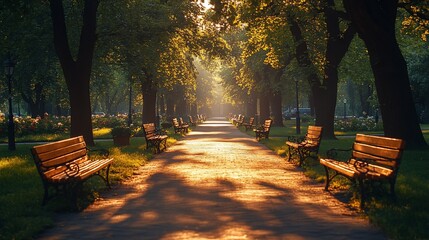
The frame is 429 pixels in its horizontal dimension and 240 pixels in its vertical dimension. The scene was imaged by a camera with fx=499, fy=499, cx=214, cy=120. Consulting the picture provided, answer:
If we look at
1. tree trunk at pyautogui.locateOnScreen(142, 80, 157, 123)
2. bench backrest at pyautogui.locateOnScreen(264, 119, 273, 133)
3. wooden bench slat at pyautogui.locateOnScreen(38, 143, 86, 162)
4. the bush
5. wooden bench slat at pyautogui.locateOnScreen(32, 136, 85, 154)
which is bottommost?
the bush

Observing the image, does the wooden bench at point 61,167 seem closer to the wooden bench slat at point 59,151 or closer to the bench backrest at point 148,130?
the wooden bench slat at point 59,151

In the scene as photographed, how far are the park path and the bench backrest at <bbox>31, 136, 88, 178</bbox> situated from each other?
2.94ft

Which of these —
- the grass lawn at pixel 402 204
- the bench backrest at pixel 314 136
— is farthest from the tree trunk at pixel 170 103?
the grass lawn at pixel 402 204

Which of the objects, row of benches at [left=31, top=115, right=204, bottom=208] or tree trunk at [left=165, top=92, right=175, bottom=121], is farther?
tree trunk at [left=165, top=92, right=175, bottom=121]

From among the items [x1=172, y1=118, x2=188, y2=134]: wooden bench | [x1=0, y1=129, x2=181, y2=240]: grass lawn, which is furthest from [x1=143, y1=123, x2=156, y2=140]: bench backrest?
[x1=172, y1=118, x2=188, y2=134]: wooden bench

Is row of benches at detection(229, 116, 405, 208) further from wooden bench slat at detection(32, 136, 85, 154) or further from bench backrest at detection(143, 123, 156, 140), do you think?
bench backrest at detection(143, 123, 156, 140)

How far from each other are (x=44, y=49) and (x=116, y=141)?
248 inches

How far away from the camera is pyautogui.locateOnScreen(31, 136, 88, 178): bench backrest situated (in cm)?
780

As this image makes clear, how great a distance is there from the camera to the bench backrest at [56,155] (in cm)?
780

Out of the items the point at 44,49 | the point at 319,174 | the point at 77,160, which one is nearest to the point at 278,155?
the point at 319,174

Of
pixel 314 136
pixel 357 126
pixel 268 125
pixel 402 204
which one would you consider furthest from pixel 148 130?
pixel 357 126

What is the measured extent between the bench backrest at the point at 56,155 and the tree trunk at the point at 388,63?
8271 millimetres

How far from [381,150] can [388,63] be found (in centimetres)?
658

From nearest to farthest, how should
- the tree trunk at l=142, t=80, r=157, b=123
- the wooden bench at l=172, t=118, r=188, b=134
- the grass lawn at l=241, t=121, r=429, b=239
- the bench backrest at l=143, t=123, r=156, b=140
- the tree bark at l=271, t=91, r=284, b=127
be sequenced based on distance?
1. the grass lawn at l=241, t=121, r=429, b=239
2. the bench backrest at l=143, t=123, r=156, b=140
3. the tree trunk at l=142, t=80, r=157, b=123
4. the wooden bench at l=172, t=118, r=188, b=134
5. the tree bark at l=271, t=91, r=284, b=127
